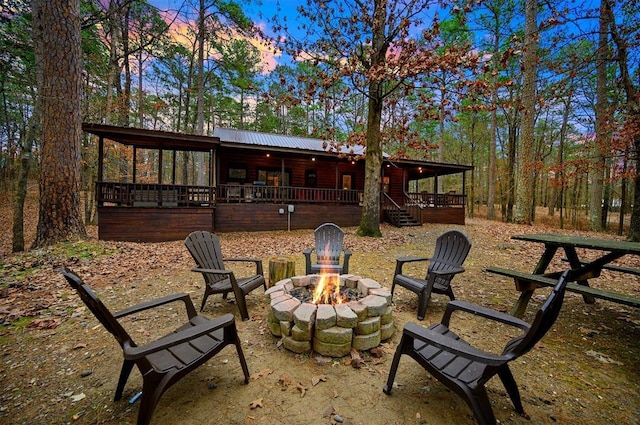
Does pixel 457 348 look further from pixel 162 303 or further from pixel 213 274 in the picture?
pixel 213 274

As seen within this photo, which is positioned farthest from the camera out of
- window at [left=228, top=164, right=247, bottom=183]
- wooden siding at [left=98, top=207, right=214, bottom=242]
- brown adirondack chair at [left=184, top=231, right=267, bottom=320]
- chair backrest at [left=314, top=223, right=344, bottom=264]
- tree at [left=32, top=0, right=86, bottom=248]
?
window at [left=228, top=164, right=247, bottom=183]

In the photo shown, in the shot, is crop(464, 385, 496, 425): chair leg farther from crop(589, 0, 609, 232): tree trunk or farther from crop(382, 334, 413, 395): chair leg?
crop(589, 0, 609, 232): tree trunk

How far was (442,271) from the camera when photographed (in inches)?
126

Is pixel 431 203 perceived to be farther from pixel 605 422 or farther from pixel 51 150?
pixel 51 150

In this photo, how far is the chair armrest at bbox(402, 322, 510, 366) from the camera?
56.6 inches

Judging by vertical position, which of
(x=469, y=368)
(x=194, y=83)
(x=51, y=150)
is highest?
(x=194, y=83)

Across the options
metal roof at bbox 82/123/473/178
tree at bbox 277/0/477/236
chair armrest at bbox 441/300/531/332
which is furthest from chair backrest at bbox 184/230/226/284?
metal roof at bbox 82/123/473/178

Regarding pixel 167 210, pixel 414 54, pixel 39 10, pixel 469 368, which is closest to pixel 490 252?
pixel 414 54

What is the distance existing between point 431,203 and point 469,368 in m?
13.5

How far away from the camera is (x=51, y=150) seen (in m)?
5.81

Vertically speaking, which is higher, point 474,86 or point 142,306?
point 474,86

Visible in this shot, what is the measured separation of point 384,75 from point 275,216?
22.2ft

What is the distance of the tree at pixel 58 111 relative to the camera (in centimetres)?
566

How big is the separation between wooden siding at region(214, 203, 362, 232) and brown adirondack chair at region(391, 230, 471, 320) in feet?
25.0
